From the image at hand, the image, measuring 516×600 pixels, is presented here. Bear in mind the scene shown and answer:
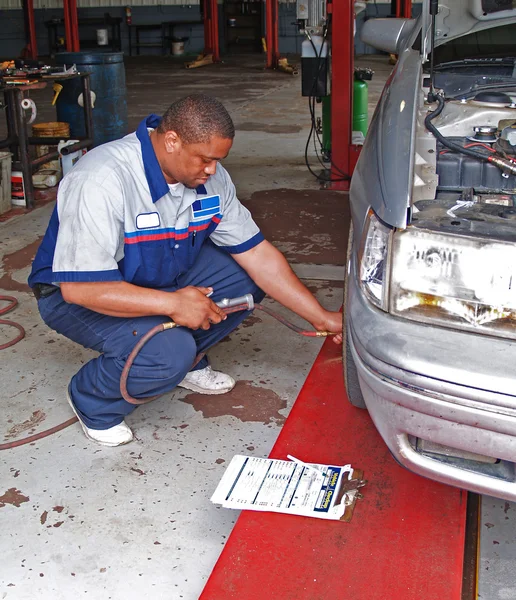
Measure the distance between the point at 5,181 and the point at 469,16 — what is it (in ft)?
9.90

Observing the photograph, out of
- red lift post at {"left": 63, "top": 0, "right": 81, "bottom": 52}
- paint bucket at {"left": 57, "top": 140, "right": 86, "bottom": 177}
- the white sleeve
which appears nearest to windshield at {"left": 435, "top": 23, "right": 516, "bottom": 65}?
the white sleeve

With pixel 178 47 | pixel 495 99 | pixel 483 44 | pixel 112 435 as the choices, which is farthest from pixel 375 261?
pixel 178 47

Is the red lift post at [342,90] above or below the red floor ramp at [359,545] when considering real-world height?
above

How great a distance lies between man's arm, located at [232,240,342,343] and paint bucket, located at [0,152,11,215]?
2.73 meters

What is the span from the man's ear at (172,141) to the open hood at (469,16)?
1.64m

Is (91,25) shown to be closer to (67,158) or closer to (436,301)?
(67,158)

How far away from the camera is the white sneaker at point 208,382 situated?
2555mm

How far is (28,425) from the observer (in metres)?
2.38

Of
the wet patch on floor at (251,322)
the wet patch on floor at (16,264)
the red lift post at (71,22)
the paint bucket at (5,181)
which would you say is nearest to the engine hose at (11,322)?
the wet patch on floor at (16,264)

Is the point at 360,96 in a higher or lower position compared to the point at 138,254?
higher

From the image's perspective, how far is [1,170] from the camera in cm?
467

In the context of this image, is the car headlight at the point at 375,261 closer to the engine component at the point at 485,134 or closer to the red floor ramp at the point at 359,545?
the red floor ramp at the point at 359,545

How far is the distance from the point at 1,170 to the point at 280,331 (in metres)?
2.55

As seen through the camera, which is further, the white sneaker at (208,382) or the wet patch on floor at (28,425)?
the white sneaker at (208,382)
